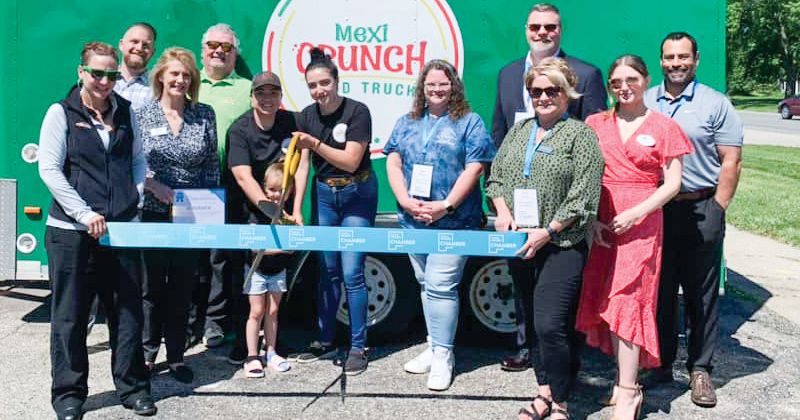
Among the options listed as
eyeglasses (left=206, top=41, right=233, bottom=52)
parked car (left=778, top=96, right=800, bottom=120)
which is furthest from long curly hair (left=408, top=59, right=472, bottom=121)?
parked car (left=778, top=96, right=800, bottom=120)

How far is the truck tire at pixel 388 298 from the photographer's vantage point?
211 inches

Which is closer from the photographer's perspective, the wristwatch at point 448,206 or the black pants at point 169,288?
the wristwatch at point 448,206

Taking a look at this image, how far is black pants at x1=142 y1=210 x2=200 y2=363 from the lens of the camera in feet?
14.6

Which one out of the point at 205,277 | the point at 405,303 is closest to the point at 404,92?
the point at 405,303

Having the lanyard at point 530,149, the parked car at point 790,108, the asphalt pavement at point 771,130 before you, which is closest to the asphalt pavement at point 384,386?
the lanyard at point 530,149

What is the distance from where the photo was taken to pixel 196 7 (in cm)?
525

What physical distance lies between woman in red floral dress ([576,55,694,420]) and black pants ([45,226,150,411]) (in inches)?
92.3

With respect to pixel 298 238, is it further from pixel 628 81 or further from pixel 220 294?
pixel 628 81

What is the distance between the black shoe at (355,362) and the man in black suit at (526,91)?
3.12 feet

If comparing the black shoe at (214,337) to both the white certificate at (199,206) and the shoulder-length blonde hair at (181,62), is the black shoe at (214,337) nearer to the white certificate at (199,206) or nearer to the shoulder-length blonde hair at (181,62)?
the white certificate at (199,206)

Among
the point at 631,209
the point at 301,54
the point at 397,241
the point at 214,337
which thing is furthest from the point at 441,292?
the point at 301,54

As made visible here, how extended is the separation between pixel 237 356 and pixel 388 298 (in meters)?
1.04

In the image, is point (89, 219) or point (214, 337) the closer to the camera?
point (89, 219)

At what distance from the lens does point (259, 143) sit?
15.1 ft
